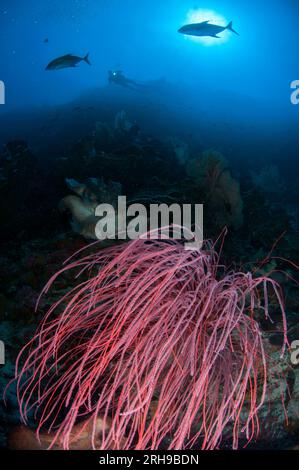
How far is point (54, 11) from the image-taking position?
8638 centimetres

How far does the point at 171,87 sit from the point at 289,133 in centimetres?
1159

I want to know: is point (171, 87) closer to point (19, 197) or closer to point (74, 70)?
point (19, 197)

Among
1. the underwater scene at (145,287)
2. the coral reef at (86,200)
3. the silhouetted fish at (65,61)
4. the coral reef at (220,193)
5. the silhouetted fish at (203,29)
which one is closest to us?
the underwater scene at (145,287)

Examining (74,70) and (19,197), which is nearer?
(19,197)

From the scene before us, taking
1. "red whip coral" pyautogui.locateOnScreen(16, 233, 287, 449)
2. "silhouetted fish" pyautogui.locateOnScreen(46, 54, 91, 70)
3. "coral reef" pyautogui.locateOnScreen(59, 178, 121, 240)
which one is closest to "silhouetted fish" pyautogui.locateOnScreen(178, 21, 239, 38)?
"silhouetted fish" pyautogui.locateOnScreen(46, 54, 91, 70)

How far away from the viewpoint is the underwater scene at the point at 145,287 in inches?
84.4

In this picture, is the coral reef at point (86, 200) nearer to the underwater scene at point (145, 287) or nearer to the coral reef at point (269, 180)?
the underwater scene at point (145, 287)

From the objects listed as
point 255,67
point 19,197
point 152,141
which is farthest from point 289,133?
point 255,67

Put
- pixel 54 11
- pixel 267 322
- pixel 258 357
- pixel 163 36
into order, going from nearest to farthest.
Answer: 1. pixel 258 357
2. pixel 267 322
3. pixel 54 11
4. pixel 163 36

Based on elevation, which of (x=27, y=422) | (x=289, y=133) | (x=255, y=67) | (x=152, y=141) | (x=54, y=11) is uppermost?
(x=54, y=11)

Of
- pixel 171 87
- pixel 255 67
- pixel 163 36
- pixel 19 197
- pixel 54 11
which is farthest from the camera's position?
pixel 163 36

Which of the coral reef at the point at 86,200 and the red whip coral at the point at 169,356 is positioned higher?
the coral reef at the point at 86,200

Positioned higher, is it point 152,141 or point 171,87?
point 171,87

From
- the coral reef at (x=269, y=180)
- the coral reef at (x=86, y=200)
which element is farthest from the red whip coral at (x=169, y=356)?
the coral reef at (x=269, y=180)
